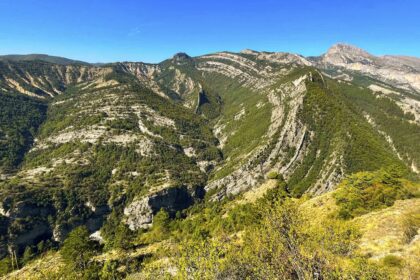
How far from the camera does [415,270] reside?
45.0 metres

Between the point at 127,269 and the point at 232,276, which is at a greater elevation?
the point at 232,276

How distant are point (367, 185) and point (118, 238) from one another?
87.4m

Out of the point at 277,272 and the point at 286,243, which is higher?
the point at 286,243

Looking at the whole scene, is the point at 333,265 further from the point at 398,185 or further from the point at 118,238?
the point at 118,238

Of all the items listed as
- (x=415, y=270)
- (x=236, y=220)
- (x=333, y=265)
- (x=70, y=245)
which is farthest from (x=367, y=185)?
(x=70, y=245)

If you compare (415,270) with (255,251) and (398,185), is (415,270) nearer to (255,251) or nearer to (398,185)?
(255,251)

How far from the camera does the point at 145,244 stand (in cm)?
12162

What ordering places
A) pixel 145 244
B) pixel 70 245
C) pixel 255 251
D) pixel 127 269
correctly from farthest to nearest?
pixel 145 244
pixel 70 245
pixel 127 269
pixel 255 251

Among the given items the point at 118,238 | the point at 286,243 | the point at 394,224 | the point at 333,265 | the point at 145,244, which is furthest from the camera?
the point at 145,244

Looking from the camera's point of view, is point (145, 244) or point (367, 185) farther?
point (145, 244)

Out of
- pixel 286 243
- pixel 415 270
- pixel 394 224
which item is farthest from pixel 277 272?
pixel 394 224

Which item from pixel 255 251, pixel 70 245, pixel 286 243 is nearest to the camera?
pixel 286 243

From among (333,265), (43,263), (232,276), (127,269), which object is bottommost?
(43,263)

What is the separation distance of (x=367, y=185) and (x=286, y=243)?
68776 millimetres
